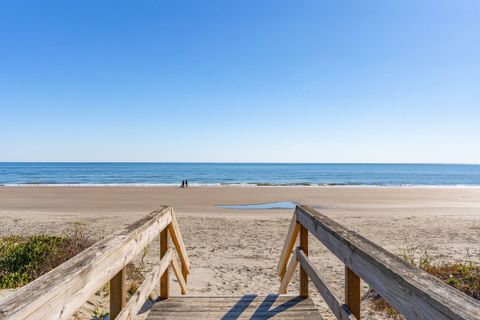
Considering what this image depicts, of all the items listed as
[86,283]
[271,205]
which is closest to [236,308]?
[86,283]

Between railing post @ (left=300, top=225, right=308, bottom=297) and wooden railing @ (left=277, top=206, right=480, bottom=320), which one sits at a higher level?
wooden railing @ (left=277, top=206, right=480, bottom=320)

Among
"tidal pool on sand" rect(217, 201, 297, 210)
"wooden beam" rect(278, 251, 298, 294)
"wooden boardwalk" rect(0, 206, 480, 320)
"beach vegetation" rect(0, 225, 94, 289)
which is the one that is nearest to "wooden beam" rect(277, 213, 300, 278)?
"wooden boardwalk" rect(0, 206, 480, 320)

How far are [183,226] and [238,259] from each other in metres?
4.39

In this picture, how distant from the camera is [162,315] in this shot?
309cm

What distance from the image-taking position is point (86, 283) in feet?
4.61

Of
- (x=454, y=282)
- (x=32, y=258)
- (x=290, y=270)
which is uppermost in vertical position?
(x=290, y=270)

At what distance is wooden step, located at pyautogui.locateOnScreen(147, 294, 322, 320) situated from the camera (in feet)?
10.2

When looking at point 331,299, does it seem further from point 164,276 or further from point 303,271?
point 164,276

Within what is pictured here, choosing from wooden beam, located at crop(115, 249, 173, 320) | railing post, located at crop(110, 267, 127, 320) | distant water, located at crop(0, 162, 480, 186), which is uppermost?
railing post, located at crop(110, 267, 127, 320)

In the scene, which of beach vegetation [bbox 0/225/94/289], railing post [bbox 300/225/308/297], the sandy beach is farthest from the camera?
the sandy beach

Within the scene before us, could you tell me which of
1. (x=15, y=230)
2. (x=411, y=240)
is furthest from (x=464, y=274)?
(x=15, y=230)

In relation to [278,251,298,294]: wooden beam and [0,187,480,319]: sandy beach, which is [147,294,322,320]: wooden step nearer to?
[278,251,298,294]: wooden beam

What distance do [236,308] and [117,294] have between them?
1709mm

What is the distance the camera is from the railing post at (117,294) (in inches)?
77.4
